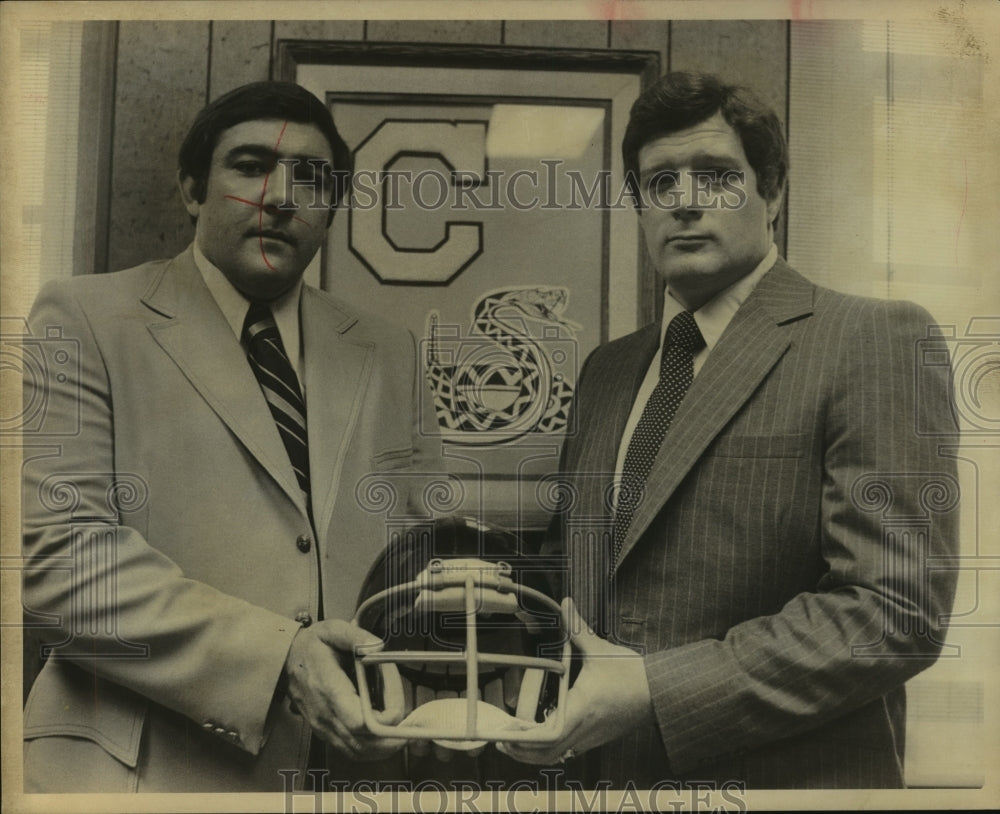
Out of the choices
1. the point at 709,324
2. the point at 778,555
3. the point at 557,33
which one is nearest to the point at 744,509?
the point at 778,555

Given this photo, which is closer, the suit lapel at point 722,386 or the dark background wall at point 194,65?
the suit lapel at point 722,386

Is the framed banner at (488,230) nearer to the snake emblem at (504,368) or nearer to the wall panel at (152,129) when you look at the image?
the snake emblem at (504,368)

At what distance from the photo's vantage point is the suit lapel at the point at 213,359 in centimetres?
230

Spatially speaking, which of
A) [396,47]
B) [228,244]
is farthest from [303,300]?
[396,47]

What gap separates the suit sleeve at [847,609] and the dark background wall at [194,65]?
1.17 ft

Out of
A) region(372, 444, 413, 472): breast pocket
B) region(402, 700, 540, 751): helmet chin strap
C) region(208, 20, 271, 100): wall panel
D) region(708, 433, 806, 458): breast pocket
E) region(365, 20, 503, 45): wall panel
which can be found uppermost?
region(365, 20, 503, 45): wall panel

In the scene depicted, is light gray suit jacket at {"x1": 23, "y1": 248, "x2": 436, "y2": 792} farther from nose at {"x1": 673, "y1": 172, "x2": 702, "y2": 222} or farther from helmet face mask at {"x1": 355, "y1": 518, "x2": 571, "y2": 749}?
nose at {"x1": 673, "y1": 172, "x2": 702, "y2": 222}

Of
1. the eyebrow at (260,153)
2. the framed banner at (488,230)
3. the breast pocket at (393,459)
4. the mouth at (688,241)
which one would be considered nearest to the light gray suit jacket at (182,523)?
the breast pocket at (393,459)

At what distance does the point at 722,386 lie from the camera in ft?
7.43

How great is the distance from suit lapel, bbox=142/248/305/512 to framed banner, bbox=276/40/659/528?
22 cm

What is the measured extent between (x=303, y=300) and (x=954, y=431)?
4.14 feet

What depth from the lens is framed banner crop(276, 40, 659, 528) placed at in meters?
2.37

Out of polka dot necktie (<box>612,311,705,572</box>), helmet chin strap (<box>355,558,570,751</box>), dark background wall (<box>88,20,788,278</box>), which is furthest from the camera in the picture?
dark background wall (<box>88,20,788,278</box>)

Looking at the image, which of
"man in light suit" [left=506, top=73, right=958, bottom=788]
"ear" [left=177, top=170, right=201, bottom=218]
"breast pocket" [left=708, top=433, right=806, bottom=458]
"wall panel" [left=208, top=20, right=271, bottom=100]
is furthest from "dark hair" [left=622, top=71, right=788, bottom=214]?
"ear" [left=177, top=170, right=201, bottom=218]
